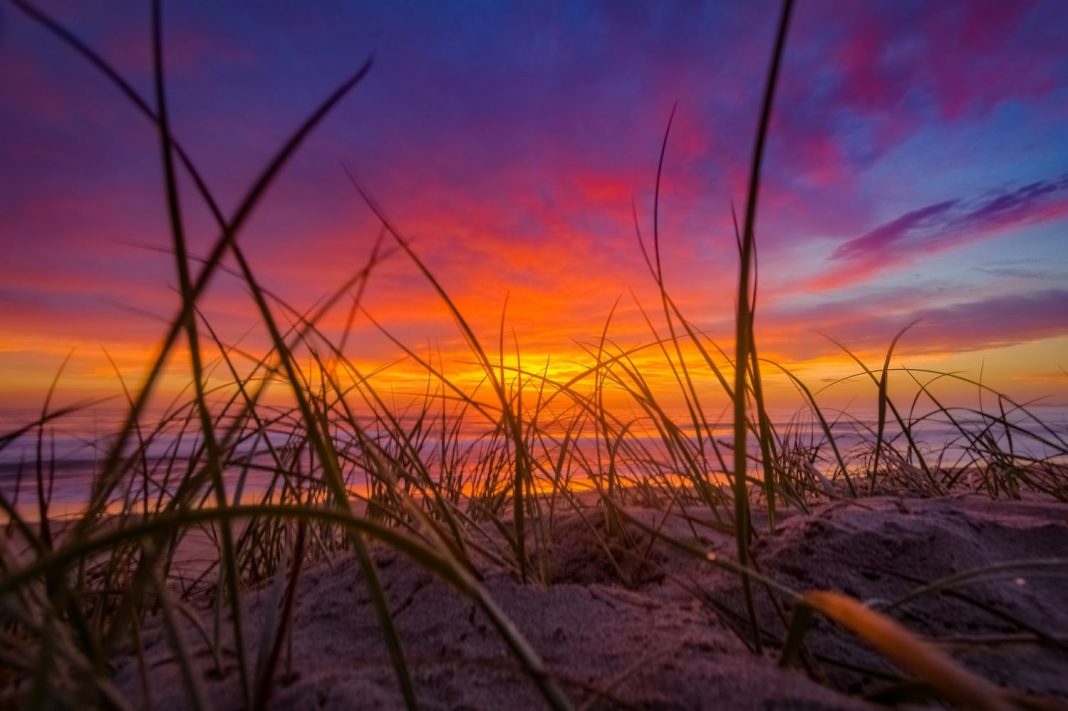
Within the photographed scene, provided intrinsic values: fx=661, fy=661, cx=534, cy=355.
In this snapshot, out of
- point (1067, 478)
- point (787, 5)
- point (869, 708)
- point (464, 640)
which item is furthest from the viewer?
point (1067, 478)

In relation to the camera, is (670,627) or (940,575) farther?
(940,575)

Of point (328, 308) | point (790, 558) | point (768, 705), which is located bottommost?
point (768, 705)

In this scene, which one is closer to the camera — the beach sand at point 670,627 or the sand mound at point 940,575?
the beach sand at point 670,627

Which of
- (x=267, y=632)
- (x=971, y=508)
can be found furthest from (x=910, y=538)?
(x=267, y=632)

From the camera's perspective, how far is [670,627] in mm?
1138

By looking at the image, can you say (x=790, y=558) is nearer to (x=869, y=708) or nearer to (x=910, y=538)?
(x=910, y=538)

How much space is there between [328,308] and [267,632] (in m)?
0.54

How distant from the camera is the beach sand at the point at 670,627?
0.90 m

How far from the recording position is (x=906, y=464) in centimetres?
307

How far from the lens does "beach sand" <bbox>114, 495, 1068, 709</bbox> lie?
90 cm

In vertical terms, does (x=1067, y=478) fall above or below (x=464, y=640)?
above

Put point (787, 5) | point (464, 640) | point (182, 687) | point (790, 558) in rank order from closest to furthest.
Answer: point (787, 5) < point (182, 687) < point (464, 640) < point (790, 558)

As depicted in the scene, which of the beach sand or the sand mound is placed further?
the sand mound

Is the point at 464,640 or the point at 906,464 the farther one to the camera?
the point at 906,464
